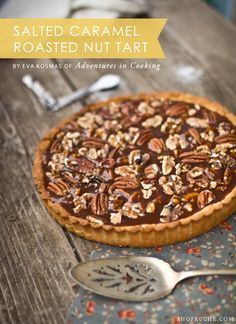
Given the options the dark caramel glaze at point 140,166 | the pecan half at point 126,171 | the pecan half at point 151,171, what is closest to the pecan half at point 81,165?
the dark caramel glaze at point 140,166

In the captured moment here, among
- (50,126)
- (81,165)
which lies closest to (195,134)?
(81,165)

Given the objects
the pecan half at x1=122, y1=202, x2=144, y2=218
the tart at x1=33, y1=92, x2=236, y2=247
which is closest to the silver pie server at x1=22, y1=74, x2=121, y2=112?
the tart at x1=33, y1=92, x2=236, y2=247

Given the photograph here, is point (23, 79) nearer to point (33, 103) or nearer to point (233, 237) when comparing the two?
point (33, 103)

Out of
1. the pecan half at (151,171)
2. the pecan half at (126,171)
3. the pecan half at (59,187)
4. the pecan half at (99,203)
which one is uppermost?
the pecan half at (151,171)

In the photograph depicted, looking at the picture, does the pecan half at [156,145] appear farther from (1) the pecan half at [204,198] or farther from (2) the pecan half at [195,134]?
(1) the pecan half at [204,198]

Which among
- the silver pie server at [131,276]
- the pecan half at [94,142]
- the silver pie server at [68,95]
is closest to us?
the silver pie server at [131,276]

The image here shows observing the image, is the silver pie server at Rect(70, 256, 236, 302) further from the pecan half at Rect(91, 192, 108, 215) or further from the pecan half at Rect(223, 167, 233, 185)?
the pecan half at Rect(223, 167, 233, 185)

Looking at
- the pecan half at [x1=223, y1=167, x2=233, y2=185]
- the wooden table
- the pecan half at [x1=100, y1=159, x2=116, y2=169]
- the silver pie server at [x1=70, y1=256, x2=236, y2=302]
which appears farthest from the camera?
the pecan half at [x1=100, y1=159, x2=116, y2=169]
